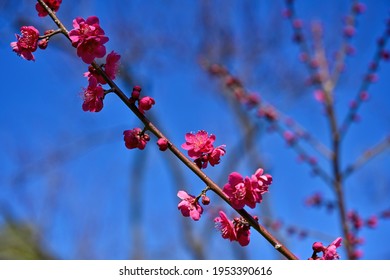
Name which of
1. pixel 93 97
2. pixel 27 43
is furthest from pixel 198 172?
pixel 27 43

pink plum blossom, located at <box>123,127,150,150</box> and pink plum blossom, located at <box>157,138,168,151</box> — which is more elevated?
pink plum blossom, located at <box>123,127,150,150</box>

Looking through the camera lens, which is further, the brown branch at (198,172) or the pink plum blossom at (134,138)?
the pink plum blossom at (134,138)

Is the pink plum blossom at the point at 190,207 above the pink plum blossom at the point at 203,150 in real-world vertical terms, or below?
below

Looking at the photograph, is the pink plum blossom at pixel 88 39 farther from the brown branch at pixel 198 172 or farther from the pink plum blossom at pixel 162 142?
the pink plum blossom at pixel 162 142

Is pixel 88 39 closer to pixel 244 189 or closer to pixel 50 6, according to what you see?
pixel 50 6

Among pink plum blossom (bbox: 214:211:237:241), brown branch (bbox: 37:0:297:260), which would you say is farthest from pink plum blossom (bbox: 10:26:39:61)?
pink plum blossom (bbox: 214:211:237:241)

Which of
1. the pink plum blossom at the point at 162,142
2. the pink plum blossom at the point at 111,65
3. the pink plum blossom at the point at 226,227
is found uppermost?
the pink plum blossom at the point at 111,65

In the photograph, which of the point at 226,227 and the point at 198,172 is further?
the point at 226,227

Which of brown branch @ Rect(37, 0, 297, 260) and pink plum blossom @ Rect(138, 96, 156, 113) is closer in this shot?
brown branch @ Rect(37, 0, 297, 260)

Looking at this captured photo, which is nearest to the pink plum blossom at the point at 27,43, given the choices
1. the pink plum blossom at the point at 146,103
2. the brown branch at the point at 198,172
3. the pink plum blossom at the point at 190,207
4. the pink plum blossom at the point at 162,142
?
the brown branch at the point at 198,172

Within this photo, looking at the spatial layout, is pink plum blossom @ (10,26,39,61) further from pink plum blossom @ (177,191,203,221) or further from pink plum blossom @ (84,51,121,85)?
pink plum blossom @ (177,191,203,221)
